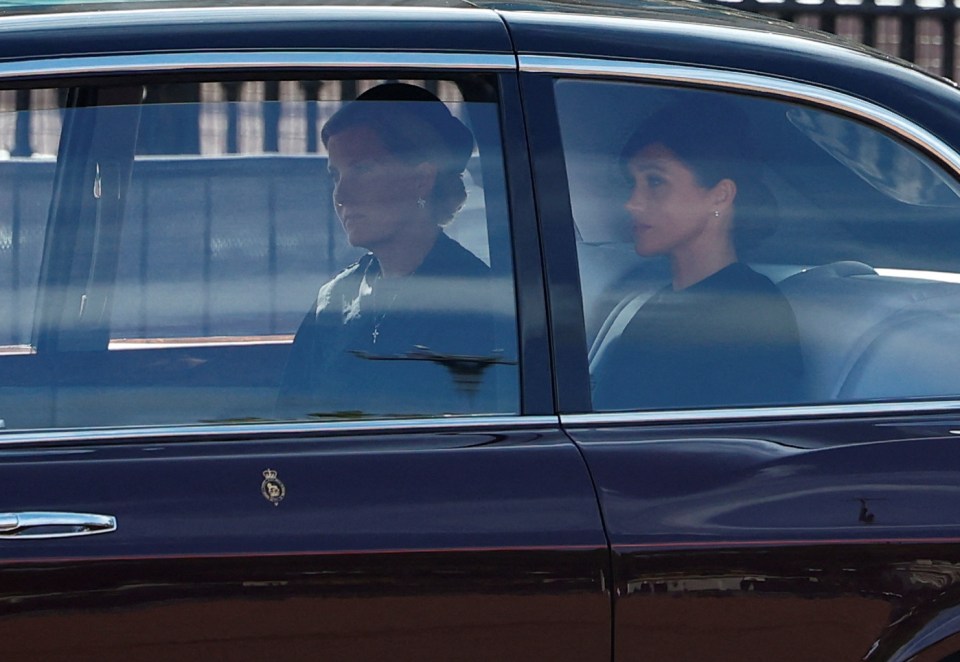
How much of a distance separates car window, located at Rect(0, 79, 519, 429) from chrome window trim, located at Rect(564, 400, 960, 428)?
0.14 metres

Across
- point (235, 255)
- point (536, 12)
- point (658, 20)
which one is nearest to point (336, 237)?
point (235, 255)

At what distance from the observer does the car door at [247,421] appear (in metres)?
2.03

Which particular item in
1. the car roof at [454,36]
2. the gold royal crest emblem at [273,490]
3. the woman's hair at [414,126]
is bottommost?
the gold royal crest emblem at [273,490]

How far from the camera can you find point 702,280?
228 cm

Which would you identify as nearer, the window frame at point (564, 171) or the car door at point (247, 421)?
the car door at point (247, 421)

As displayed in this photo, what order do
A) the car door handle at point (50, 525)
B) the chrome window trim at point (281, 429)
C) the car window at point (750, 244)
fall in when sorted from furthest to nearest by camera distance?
the car window at point (750, 244) < the chrome window trim at point (281, 429) < the car door handle at point (50, 525)

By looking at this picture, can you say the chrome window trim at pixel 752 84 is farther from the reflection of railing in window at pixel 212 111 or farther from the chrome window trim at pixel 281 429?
the chrome window trim at pixel 281 429

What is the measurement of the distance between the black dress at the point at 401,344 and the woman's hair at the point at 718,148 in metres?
0.35

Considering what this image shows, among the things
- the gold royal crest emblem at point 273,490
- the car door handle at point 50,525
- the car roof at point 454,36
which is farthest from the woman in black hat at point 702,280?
the car door handle at point 50,525

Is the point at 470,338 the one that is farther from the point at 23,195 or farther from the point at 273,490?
the point at 23,195

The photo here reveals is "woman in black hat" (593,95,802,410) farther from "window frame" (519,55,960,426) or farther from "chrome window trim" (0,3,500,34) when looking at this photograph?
"chrome window trim" (0,3,500,34)

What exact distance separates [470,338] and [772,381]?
0.50 meters

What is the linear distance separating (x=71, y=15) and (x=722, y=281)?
117 cm

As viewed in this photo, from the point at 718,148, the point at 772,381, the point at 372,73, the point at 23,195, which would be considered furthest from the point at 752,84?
the point at 23,195
